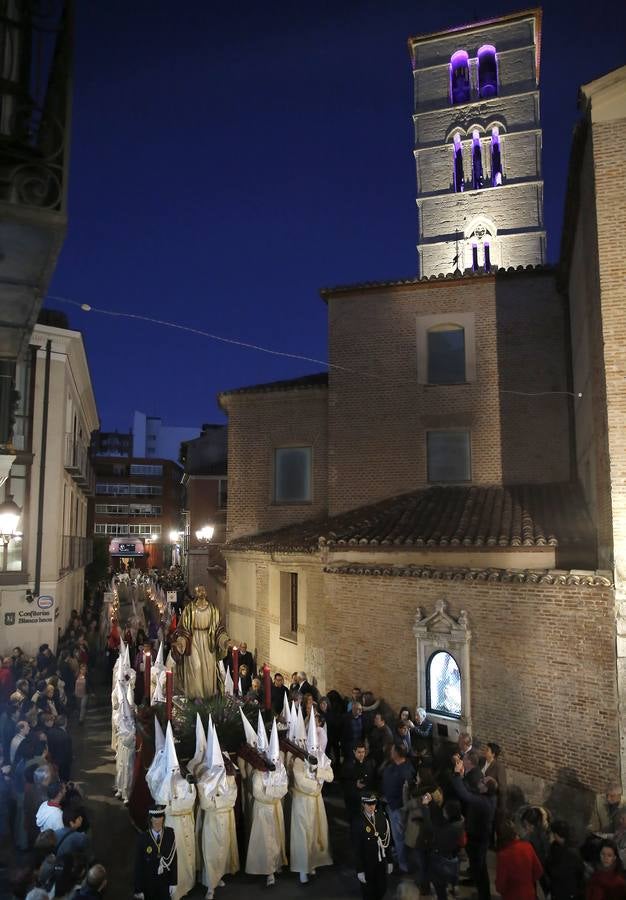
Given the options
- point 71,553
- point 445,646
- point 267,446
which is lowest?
point 445,646

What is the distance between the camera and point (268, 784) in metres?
9.00

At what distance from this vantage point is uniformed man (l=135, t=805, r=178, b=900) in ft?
23.6

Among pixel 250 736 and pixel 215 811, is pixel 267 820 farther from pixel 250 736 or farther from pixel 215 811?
pixel 250 736

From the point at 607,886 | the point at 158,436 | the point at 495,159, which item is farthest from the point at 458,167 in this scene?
the point at 158,436

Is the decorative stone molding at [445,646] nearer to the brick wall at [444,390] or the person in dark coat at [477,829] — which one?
the person in dark coat at [477,829]

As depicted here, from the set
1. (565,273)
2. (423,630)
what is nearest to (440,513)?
(423,630)

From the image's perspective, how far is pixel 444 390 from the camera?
19.3m

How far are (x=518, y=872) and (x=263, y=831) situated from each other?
346 centimetres

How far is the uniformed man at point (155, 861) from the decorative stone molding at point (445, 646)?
6.73m

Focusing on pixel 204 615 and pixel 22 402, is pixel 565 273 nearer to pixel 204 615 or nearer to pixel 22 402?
pixel 204 615

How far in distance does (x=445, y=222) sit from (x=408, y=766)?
27.3 meters

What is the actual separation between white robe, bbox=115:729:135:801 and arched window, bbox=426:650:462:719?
18.3 feet

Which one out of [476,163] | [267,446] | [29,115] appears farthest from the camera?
[476,163]

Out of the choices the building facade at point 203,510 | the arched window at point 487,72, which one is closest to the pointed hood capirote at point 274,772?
the building facade at point 203,510
